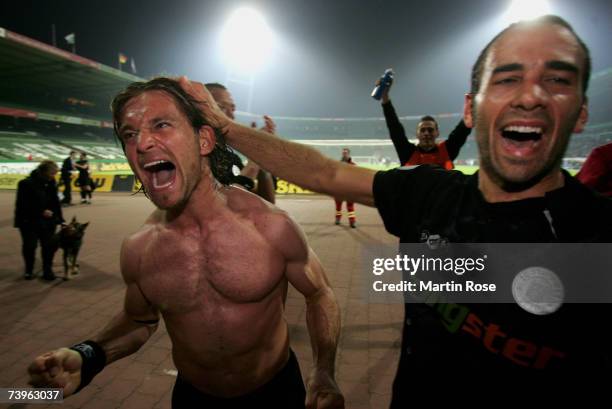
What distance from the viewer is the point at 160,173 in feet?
6.58

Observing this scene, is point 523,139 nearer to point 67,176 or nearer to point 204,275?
point 204,275

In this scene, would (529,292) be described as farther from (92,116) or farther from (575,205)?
(92,116)

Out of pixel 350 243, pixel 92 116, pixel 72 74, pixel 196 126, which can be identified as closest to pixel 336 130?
pixel 92 116

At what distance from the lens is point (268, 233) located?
6.48ft

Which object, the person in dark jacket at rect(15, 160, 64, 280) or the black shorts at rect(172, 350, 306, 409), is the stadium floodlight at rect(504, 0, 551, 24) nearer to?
the person in dark jacket at rect(15, 160, 64, 280)

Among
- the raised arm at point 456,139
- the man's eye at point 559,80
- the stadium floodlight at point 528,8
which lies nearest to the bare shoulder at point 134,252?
the man's eye at point 559,80

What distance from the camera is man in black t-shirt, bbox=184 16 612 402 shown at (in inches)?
40.1

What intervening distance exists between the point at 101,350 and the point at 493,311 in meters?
1.96

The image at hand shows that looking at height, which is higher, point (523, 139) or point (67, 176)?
point (523, 139)

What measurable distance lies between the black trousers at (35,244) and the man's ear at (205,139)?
5771mm

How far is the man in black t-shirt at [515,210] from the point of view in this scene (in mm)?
1020

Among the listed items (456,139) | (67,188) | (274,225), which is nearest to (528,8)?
(456,139)

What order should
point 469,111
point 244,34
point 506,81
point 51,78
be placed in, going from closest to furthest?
point 506,81, point 469,111, point 51,78, point 244,34

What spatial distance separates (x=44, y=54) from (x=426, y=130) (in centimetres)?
3496
